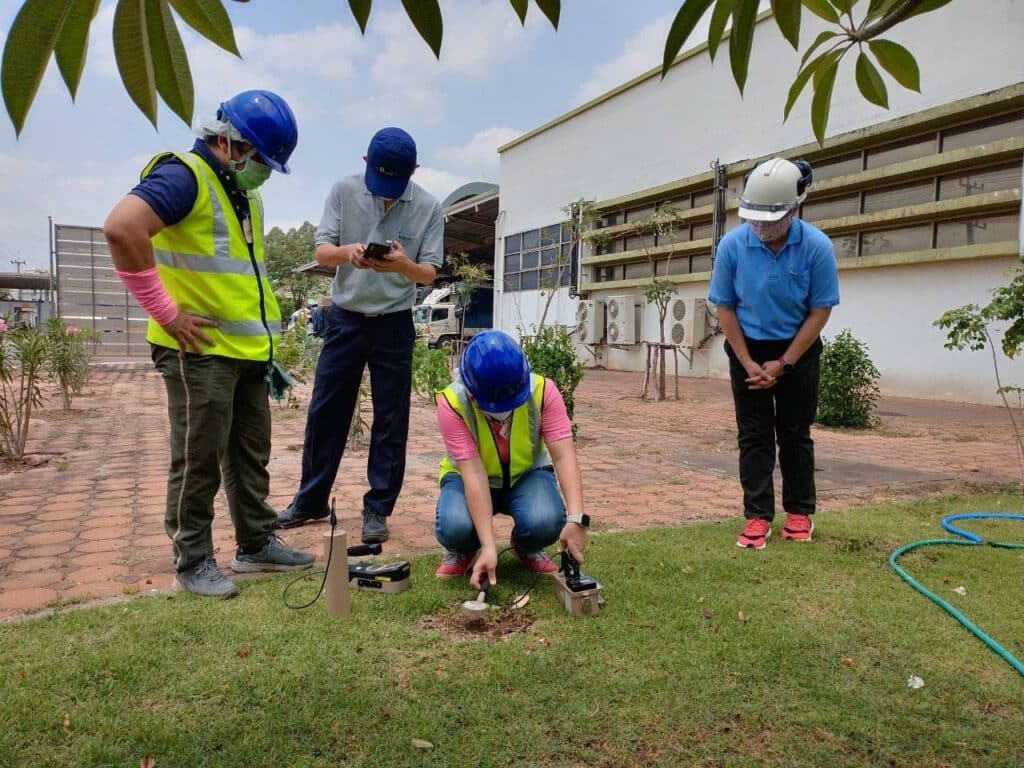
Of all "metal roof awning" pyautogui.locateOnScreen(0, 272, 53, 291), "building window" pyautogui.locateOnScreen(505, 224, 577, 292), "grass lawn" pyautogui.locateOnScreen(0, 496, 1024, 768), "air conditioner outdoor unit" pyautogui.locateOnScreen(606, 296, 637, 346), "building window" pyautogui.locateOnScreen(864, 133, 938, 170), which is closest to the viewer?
"grass lawn" pyautogui.locateOnScreen(0, 496, 1024, 768)

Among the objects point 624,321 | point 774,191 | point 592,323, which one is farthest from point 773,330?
point 592,323

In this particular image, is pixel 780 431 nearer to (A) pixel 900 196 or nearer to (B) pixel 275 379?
(B) pixel 275 379

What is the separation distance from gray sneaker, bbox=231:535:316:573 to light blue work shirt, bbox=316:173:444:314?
1.09 meters

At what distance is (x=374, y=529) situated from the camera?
324 centimetres

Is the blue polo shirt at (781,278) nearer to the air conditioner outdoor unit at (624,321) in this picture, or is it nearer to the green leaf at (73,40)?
the green leaf at (73,40)

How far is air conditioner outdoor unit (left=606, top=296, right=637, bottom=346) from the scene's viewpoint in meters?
16.2

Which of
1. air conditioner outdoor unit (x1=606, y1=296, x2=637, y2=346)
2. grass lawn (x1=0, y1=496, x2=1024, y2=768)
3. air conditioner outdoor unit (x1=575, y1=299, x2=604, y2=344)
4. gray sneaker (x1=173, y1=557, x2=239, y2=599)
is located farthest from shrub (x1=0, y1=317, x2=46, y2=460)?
air conditioner outdoor unit (x1=575, y1=299, x2=604, y2=344)

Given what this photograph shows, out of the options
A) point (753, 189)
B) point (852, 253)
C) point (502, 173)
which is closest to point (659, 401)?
point (852, 253)

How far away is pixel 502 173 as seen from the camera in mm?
21422

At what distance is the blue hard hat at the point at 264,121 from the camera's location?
2359 millimetres

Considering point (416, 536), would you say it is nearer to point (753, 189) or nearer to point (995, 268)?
point (753, 189)

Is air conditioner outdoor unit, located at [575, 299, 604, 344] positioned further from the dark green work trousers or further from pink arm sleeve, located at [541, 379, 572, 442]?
the dark green work trousers

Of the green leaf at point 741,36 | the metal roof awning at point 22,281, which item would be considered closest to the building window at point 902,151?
the green leaf at point 741,36

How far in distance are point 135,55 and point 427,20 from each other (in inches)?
13.0
